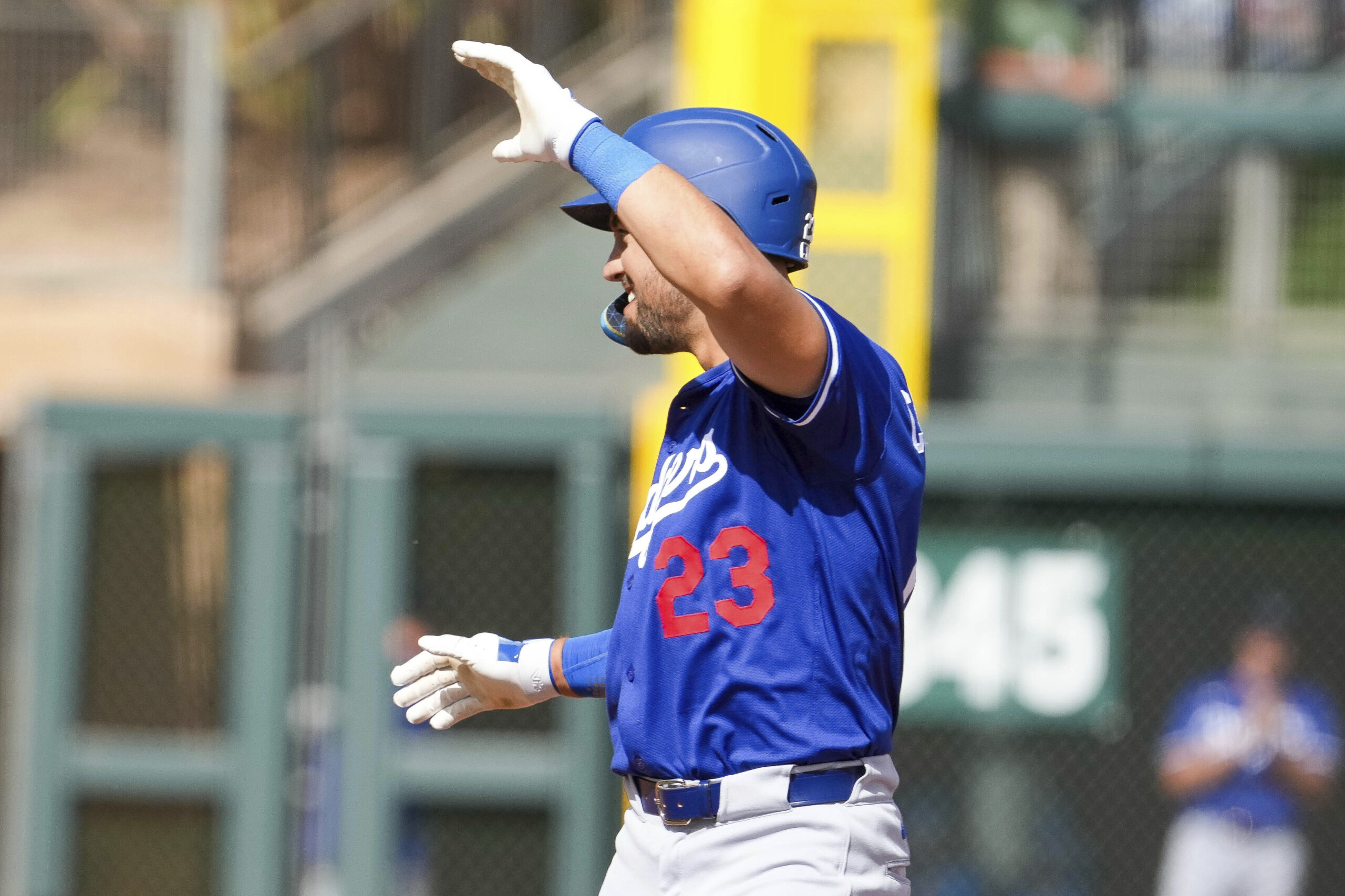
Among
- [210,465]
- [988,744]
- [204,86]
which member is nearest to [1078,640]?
[988,744]

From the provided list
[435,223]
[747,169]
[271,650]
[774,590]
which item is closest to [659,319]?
[747,169]

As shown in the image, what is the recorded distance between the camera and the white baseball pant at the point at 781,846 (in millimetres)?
2295

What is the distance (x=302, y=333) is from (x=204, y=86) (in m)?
1.46

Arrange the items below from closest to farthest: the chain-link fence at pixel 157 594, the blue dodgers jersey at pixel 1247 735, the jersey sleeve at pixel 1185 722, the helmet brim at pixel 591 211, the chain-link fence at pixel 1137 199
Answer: the helmet brim at pixel 591 211 → the blue dodgers jersey at pixel 1247 735 → the jersey sleeve at pixel 1185 722 → the chain-link fence at pixel 157 594 → the chain-link fence at pixel 1137 199

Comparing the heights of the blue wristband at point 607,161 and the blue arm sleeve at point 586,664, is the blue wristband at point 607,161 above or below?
above

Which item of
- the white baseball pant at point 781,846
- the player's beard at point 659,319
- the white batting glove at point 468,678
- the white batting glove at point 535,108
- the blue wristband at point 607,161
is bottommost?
the white baseball pant at point 781,846

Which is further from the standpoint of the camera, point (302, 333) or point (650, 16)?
point (650, 16)

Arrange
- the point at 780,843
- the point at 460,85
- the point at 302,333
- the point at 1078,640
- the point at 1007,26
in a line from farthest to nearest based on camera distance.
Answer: the point at 460,85, the point at 302,333, the point at 1007,26, the point at 1078,640, the point at 780,843

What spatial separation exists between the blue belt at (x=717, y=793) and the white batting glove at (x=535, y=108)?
96 centimetres

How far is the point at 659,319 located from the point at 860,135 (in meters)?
4.75

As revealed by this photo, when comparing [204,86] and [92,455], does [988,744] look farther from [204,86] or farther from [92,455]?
[204,86]

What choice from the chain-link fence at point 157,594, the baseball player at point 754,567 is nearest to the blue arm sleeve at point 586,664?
the baseball player at point 754,567

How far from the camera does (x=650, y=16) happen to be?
434 inches

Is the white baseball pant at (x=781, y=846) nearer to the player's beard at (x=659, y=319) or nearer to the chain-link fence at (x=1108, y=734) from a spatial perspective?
the player's beard at (x=659, y=319)
